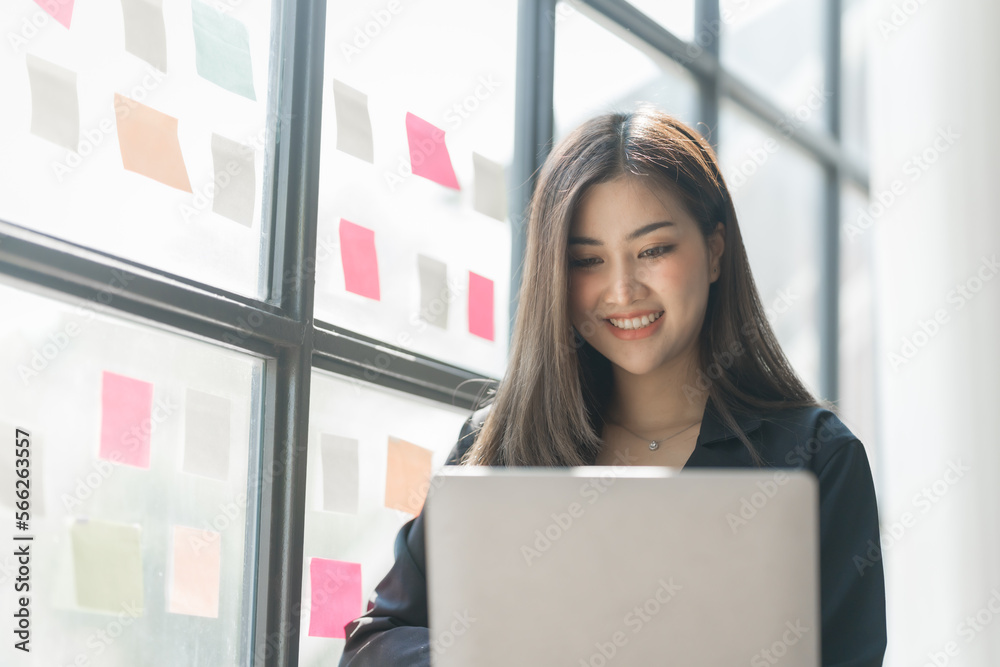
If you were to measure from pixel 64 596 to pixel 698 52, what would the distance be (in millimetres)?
2406

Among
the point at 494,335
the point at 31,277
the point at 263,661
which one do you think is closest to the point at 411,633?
the point at 263,661

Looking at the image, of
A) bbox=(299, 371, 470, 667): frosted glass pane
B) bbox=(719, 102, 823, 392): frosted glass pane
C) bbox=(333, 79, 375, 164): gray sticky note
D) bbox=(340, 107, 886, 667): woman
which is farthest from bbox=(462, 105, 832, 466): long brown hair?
bbox=(719, 102, 823, 392): frosted glass pane

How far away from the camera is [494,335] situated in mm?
2188

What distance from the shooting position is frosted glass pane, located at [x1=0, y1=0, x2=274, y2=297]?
1.32 m

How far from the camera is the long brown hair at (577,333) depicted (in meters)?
1.44

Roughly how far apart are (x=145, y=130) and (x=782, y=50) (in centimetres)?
283

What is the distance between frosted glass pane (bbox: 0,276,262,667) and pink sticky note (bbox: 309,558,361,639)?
0.13m

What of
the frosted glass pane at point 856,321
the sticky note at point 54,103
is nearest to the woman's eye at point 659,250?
the sticky note at point 54,103

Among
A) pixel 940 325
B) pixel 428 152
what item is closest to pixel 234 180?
pixel 428 152

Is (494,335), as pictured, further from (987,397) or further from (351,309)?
(987,397)

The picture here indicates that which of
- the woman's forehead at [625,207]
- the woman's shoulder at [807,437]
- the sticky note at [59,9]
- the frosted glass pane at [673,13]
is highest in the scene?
the frosted glass pane at [673,13]

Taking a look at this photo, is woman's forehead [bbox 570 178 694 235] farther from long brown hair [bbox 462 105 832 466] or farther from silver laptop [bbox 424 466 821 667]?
silver laptop [bbox 424 466 821 667]

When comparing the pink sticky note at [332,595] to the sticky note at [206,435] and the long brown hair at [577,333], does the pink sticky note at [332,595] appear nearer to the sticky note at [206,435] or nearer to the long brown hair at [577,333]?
the sticky note at [206,435]

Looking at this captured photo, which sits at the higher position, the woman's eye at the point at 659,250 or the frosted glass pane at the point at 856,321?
the frosted glass pane at the point at 856,321
